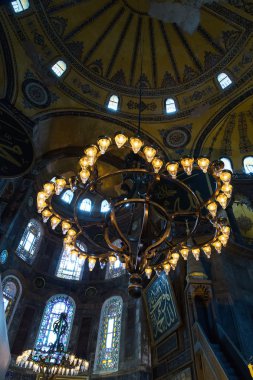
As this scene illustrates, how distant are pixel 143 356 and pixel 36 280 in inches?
188

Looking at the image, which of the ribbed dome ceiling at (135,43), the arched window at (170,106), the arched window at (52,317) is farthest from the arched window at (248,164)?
the arched window at (52,317)

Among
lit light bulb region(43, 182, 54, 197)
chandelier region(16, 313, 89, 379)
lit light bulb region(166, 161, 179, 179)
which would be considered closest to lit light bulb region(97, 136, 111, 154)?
lit light bulb region(166, 161, 179, 179)

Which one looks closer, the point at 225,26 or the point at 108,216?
the point at 108,216

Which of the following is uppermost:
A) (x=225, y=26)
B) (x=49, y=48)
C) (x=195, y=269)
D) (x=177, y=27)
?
(x=177, y=27)

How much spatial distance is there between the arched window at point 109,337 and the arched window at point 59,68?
9.79 m

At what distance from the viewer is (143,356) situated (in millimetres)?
8297

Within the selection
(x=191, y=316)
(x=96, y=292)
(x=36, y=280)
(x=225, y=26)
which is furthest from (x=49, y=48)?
(x=191, y=316)

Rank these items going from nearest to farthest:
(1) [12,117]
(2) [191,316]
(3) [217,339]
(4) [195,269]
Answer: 1. (3) [217,339]
2. (2) [191,316]
3. (4) [195,269]
4. (1) [12,117]

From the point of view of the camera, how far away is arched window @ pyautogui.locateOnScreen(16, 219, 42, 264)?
1066 centimetres

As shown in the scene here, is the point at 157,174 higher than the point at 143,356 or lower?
higher

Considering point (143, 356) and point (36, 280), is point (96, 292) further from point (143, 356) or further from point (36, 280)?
point (143, 356)

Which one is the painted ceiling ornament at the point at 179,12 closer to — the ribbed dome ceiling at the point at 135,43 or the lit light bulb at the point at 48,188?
the ribbed dome ceiling at the point at 135,43

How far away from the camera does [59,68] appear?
40.5 ft

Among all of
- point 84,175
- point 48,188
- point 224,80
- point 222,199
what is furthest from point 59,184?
point 224,80
